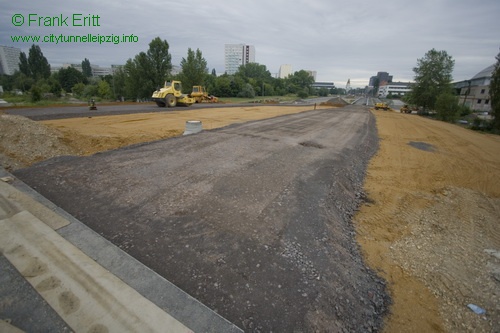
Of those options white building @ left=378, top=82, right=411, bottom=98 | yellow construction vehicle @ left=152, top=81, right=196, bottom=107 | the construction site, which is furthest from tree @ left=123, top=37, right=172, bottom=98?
white building @ left=378, top=82, right=411, bottom=98

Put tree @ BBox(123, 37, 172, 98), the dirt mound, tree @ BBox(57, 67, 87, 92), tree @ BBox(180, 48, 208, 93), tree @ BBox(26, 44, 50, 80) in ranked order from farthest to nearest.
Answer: tree @ BBox(57, 67, 87, 92) → tree @ BBox(26, 44, 50, 80) → tree @ BBox(180, 48, 208, 93) → tree @ BBox(123, 37, 172, 98) → the dirt mound

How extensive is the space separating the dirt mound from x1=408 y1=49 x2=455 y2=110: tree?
50.9 meters

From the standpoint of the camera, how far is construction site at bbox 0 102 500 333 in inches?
96.6

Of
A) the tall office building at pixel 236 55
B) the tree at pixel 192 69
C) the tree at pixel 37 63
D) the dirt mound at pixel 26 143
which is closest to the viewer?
the dirt mound at pixel 26 143

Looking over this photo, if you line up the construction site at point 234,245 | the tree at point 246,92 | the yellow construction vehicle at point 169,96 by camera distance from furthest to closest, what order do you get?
the tree at point 246,92, the yellow construction vehicle at point 169,96, the construction site at point 234,245

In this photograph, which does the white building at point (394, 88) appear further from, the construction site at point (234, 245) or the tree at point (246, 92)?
the construction site at point (234, 245)

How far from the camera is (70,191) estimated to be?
4734mm

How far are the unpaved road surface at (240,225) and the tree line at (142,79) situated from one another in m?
29.5

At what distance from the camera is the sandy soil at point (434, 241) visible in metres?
2.91

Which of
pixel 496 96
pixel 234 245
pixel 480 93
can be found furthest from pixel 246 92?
pixel 234 245

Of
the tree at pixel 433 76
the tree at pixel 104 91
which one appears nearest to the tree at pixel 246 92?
the tree at pixel 104 91

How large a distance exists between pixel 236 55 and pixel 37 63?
12221cm

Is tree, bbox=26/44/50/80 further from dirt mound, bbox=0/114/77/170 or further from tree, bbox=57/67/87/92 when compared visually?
dirt mound, bbox=0/114/77/170

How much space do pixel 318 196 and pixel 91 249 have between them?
451 cm
